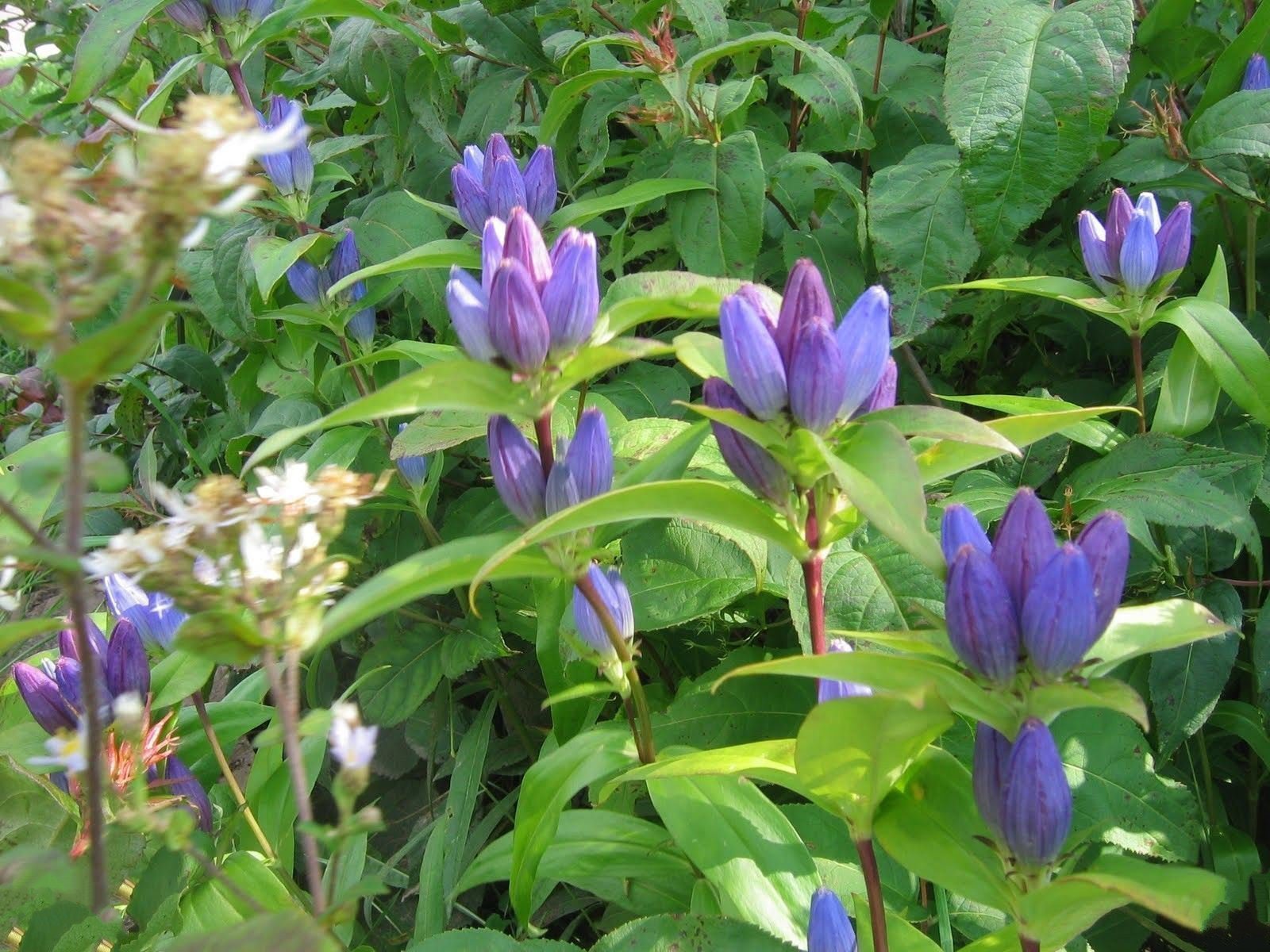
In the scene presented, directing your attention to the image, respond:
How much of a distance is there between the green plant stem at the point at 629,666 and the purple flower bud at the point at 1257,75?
3.02 ft

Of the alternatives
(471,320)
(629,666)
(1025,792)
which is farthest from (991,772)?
(471,320)

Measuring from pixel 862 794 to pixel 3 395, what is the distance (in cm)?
198

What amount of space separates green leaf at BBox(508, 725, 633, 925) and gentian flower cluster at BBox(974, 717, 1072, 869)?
11.0 inches

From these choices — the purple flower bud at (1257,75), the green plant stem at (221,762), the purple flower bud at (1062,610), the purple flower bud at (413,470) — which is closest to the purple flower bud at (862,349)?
the purple flower bud at (1062,610)

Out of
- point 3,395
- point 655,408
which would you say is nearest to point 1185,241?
point 655,408

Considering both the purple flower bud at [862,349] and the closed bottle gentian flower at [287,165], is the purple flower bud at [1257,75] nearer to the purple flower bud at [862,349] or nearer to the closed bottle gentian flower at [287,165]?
the purple flower bud at [862,349]

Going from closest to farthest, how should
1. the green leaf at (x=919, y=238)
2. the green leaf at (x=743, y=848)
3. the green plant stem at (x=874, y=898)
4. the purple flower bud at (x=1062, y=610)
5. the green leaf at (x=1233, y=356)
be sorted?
the purple flower bud at (x=1062, y=610) → the green plant stem at (x=874, y=898) → the green leaf at (x=743, y=848) → the green leaf at (x=1233, y=356) → the green leaf at (x=919, y=238)

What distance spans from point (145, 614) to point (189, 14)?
0.68 meters

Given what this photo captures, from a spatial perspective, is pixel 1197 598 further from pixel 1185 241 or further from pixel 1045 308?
pixel 1045 308

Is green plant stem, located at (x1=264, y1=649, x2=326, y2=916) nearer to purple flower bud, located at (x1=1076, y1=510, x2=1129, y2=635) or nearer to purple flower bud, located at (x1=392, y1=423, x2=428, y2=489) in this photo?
purple flower bud, located at (x1=1076, y1=510, x2=1129, y2=635)

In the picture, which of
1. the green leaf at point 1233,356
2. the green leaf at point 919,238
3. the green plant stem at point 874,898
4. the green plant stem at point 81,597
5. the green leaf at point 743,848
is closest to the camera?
the green plant stem at point 81,597

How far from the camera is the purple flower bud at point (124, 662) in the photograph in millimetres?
749

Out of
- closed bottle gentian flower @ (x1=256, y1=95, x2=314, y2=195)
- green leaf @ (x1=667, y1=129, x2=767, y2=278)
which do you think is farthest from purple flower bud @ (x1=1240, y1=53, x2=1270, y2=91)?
closed bottle gentian flower @ (x1=256, y1=95, x2=314, y2=195)

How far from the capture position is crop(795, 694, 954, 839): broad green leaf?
1.56 feet
